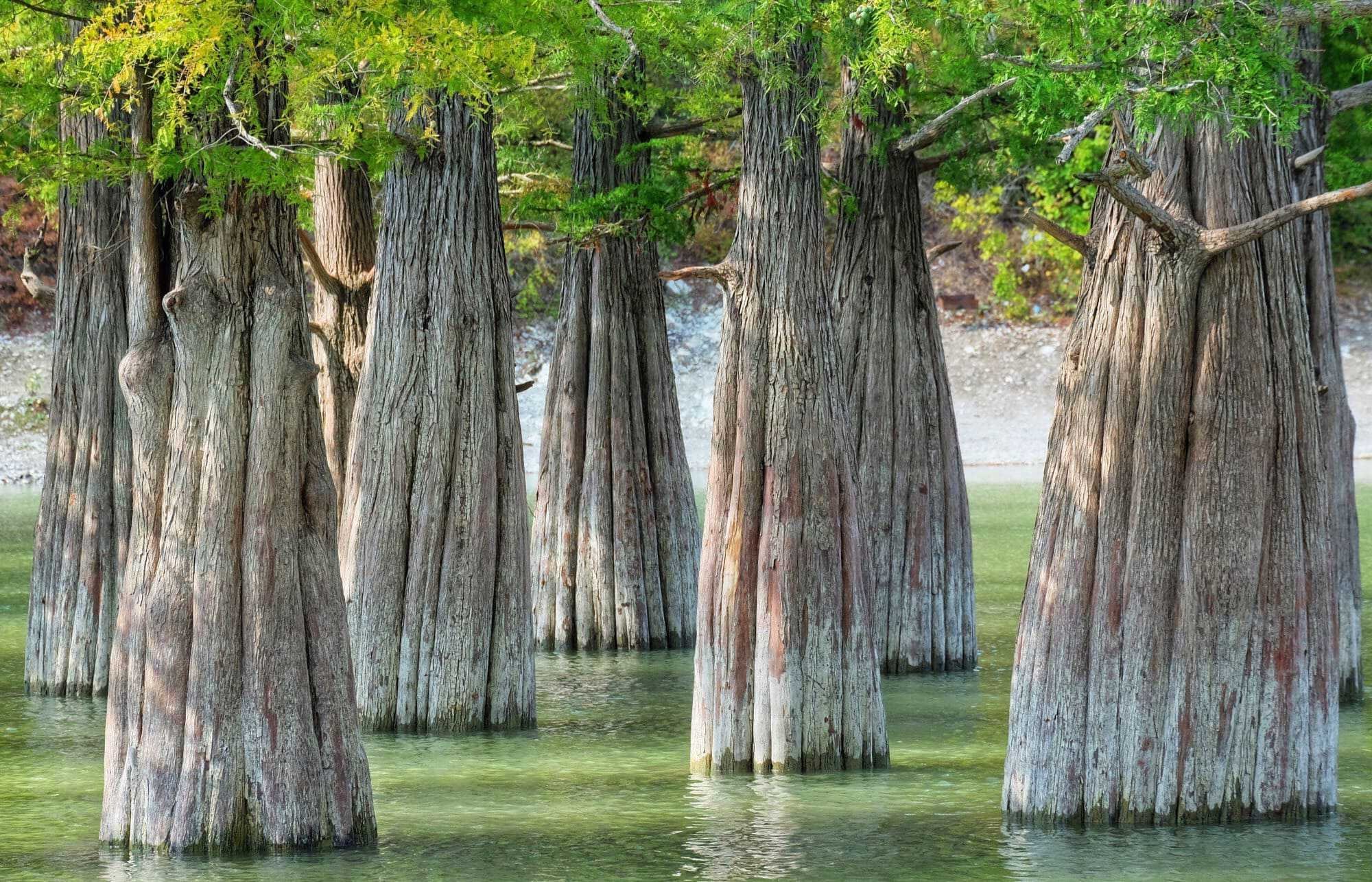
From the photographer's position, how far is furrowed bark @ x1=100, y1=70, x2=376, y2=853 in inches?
330

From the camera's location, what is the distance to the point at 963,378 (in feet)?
151

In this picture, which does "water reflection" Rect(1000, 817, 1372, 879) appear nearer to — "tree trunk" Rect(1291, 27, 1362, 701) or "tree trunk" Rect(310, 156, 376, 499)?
"tree trunk" Rect(1291, 27, 1362, 701)

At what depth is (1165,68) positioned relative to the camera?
8.55 metres

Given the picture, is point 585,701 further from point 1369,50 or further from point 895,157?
point 1369,50

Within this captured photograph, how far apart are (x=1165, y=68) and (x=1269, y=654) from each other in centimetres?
275

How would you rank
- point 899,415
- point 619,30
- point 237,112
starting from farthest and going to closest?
point 899,415 → point 619,30 → point 237,112

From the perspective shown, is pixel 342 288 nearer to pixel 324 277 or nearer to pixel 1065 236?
pixel 324 277

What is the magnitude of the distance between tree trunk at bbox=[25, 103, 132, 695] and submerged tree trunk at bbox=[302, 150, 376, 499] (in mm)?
2897

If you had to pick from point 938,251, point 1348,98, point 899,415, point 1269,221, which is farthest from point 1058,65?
point 938,251

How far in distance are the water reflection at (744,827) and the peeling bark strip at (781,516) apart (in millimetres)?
251

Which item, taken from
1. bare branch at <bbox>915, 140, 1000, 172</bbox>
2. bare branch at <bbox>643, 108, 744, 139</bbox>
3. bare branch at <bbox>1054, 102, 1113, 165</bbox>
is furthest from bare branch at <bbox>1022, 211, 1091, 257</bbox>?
bare branch at <bbox>643, 108, 744, 139</bbox>

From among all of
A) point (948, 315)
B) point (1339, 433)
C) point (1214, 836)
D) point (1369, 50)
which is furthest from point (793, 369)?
point (948, 315)

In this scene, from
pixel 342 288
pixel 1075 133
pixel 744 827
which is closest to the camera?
pixel 1075 133

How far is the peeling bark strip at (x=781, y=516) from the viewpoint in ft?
34.6
